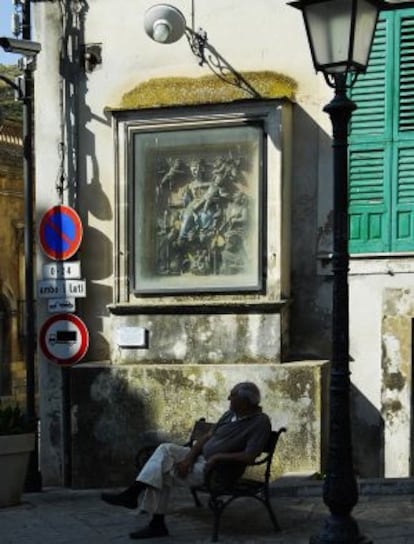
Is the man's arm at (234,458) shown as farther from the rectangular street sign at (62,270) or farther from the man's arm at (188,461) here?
Result: the rectangular street sign at (62,270)

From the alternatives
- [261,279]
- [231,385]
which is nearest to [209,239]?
[261,279]

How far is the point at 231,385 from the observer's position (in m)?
10.6

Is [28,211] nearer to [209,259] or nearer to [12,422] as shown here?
[209,259]

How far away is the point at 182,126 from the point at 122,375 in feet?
9.09

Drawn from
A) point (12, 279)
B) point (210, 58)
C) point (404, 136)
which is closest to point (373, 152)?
point (404, 136)

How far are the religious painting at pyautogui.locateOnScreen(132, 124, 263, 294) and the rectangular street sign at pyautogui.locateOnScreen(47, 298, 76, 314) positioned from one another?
2.56ft

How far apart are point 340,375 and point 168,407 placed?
4514 mm

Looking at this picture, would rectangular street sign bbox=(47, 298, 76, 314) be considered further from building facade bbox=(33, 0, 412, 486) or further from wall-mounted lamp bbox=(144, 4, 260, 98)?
wall-mounted lamp bbox=(144, 4, 260, 98)

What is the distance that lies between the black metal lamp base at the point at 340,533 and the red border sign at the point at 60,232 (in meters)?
5.64

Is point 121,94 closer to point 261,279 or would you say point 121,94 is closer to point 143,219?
point 143,219

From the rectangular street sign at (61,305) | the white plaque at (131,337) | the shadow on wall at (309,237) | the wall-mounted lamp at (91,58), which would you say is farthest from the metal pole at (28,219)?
the shadow on wall at (309,237)

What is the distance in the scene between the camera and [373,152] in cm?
1055

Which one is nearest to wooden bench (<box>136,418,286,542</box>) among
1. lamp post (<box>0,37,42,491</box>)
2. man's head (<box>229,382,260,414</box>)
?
man's head (<box>229,382,260,414</box>)

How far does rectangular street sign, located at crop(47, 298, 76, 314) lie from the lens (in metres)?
11.4
